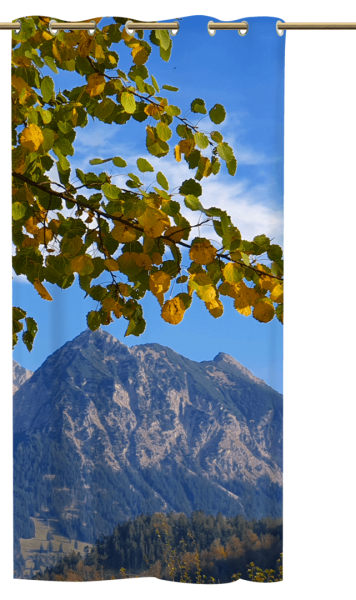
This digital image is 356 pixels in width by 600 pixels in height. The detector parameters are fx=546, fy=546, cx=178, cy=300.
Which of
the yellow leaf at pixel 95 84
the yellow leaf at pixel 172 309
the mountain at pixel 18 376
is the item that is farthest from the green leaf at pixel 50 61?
the mountain at pixel 18 376

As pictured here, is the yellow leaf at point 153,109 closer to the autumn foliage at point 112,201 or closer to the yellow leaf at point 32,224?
the autumn foliage at point 112,201

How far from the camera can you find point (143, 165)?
154cm

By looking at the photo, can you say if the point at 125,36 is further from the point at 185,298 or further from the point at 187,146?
the point at 185,298

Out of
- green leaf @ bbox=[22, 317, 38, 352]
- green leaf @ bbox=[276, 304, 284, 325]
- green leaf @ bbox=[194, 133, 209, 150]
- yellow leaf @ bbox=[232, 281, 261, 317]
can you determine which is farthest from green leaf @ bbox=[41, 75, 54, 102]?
green leaf @ bbox=[276, 304, 284, 325]

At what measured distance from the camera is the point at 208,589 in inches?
66.8

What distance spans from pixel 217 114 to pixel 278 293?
546 millimetres

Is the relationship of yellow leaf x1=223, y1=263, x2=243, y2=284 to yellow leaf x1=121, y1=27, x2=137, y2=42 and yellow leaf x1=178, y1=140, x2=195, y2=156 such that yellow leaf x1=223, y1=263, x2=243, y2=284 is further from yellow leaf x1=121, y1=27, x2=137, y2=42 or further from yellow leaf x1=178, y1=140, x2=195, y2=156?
yellow leaf x1=121, y1=27, x2=137, y2=42

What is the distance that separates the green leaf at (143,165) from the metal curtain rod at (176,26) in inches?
15.3

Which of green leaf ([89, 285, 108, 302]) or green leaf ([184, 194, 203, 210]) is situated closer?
green leaf ([184, 194, 203, 210])

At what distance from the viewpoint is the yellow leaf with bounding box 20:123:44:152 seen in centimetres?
146

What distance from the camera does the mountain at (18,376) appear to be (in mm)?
1686

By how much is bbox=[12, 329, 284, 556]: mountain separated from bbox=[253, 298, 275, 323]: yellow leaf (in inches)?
6.7

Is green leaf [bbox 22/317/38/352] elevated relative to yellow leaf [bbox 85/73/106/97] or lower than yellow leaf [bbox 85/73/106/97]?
lower
